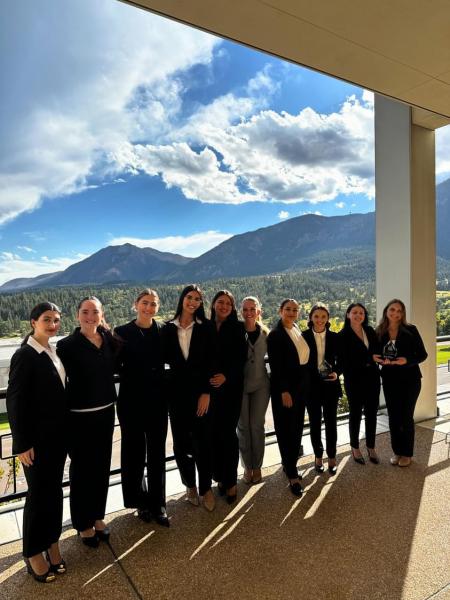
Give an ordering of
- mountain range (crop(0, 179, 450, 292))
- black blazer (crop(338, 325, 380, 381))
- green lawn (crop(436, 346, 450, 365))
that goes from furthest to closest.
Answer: mountain range (crop(0, 179, 450, 292))
green lawn (crop(436, 346, 450, 365))
black blazer (crop(338, 325, 380, 381))

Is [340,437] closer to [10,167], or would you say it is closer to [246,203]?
[10,167]

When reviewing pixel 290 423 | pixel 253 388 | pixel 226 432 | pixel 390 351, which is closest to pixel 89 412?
pixel 226 432

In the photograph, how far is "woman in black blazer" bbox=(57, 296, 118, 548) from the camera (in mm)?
2240

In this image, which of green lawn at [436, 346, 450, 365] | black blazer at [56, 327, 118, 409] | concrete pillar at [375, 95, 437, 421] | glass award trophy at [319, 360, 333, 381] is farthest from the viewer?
green lawn at [436, 346, 450, 365]

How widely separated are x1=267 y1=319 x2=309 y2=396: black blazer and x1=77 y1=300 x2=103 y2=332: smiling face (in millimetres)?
1289

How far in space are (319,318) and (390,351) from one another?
72 centimetres

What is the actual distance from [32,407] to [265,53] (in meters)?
2.50

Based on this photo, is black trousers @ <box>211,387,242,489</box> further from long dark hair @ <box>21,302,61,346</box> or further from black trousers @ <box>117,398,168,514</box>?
long dark hair @ <box>21,302,61,346</box>

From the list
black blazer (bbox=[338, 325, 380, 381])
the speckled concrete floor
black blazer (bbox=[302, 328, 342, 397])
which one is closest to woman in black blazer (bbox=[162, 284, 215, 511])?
the speckled concrete floor

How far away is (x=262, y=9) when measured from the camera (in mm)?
2078

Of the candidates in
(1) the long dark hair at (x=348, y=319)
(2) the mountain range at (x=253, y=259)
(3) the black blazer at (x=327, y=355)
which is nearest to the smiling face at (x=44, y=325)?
(2) the mountain range at (x=253, y=259)

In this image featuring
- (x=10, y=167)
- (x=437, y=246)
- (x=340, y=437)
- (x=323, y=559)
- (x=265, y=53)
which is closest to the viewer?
(x=323, y=559)

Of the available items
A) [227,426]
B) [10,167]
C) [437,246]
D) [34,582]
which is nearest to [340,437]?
[227,426]

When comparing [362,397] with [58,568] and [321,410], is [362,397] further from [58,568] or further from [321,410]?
[58,568]
